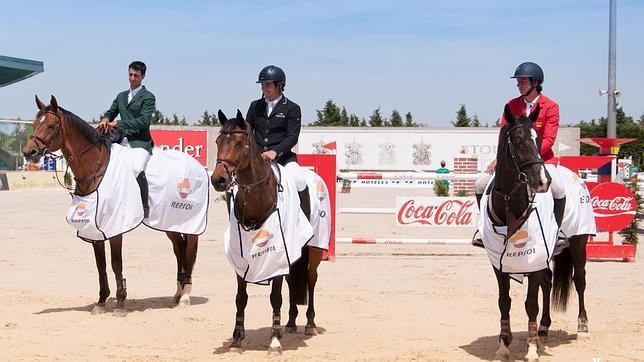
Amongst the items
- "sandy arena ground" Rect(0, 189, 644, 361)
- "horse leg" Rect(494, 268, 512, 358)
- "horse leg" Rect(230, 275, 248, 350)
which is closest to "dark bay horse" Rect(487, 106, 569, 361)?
"horse leg" Rect(494, 268, 512, 358)

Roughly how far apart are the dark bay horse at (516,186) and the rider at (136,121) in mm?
4088

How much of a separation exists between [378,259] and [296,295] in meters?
6.14

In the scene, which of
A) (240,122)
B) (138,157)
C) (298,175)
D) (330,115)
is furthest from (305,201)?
(330,115)

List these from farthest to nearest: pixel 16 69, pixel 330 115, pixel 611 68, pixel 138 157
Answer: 1. pixel 330 115
2. pixel 16 69
3. pixel 611 68
4. pixel 138 157

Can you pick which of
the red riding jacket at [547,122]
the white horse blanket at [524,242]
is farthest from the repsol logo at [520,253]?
the red riding jacket at [547,122]

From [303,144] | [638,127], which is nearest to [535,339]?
[303,144]

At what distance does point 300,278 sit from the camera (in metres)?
7.79

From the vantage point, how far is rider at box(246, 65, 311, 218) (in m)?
7.32

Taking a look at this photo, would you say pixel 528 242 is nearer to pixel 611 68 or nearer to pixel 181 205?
pixel 181 205

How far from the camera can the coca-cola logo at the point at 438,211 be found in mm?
14203

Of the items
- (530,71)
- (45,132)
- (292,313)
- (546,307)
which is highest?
(530,71)

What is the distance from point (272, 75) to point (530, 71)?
223cm

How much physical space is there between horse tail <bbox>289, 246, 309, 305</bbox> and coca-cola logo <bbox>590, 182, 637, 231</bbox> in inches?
275

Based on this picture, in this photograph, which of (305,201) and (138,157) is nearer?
(305,201)
